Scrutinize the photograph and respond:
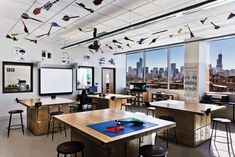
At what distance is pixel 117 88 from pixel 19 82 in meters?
4.90

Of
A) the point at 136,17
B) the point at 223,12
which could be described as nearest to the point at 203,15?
the point at 223,12

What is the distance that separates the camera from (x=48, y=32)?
603 cm

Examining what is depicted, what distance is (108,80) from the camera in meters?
9.70

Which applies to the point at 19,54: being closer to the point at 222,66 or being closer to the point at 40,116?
the point at 40,116

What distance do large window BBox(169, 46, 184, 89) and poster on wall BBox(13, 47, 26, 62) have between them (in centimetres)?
638

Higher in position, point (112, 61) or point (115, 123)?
point (112, 61)

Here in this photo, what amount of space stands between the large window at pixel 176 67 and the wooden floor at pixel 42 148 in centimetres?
382

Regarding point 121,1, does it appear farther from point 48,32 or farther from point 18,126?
point 18,126

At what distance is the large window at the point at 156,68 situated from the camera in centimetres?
891

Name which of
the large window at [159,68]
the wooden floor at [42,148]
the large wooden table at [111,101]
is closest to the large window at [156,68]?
the large window at [159,68]

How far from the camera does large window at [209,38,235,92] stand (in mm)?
6711

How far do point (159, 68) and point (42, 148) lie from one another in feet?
22.2

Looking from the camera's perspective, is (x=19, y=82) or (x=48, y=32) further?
(x=19, y=82)

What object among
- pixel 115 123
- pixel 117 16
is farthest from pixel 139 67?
pixel 115 123
